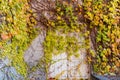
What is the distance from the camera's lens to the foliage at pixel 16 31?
3.99 meters

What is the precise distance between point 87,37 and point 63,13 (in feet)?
2.21

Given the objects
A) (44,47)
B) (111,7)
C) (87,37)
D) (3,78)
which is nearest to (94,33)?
(87,37)

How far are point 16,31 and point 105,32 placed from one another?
187cm

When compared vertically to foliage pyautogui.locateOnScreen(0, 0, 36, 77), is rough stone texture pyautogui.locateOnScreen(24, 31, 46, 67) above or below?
below

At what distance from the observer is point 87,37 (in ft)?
17.8

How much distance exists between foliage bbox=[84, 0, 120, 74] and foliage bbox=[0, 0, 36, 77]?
1180 mm

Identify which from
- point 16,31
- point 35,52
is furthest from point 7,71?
point 35,52

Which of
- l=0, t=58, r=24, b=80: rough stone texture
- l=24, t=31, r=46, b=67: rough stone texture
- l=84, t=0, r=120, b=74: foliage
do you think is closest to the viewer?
l=0, t=58, r=24, b=80: rough stone texture

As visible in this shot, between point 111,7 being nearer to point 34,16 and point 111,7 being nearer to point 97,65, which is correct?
point 97,65

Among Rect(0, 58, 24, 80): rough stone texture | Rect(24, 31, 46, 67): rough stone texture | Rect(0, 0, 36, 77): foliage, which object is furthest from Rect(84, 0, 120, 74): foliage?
Rect(0, 58, 24, 80): rough stone texture

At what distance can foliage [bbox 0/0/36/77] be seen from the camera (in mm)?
3988

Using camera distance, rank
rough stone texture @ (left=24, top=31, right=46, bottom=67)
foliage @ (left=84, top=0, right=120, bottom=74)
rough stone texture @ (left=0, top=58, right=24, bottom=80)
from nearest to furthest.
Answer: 1. rough stone texture @ (left=0, top=58, right=24, bottom=80)
2. rough stone texture @ (left=24, top=31, right=46, bottom=67)
3. foliage @ (left=84, top=0, right=120, bottom=74)

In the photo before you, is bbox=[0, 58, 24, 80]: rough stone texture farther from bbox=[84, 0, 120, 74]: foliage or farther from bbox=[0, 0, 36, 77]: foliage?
bbox=[84, 0, 120, 74]: foliage

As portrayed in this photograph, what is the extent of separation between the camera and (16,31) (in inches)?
173
